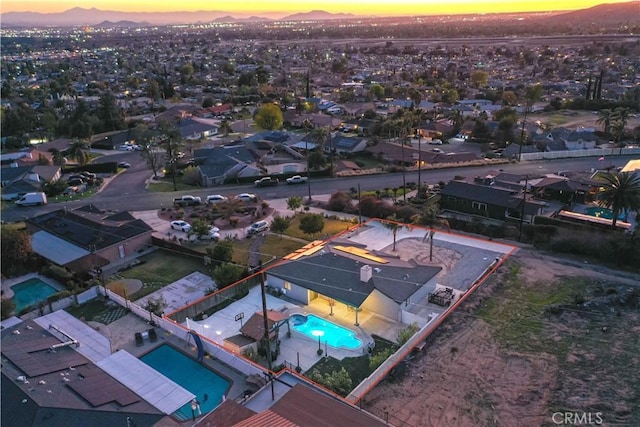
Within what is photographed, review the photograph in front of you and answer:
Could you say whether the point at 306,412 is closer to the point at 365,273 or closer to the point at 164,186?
the point at 365,273

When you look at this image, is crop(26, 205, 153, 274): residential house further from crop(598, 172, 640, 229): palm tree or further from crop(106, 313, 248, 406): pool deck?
crop(598, 172, 640, 229): palm tree

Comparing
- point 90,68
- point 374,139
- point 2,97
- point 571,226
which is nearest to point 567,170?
point 571,226

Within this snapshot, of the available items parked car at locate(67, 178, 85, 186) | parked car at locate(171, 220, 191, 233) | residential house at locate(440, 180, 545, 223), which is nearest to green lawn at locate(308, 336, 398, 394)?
residential house at locate(440, 180, 545, 223)

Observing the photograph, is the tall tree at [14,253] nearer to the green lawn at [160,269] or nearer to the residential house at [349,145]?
the green lawn at [160,269]

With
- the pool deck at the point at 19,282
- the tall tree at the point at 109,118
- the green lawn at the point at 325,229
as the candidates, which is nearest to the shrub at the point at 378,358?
the green lawn at the point at 325,229

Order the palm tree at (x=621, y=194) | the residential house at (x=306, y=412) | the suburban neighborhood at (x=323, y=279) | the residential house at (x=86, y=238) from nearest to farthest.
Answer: the residential house at (x=306, y=412), the suburban neighborhood at (x=323, y=279), the residential house at (x=86, y=238), the palm tree at (x=621, y=194)

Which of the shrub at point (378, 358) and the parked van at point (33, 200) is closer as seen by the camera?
the shrub at point (378, 358)
